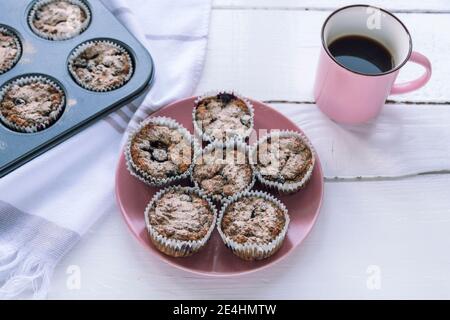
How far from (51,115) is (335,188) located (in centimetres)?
63

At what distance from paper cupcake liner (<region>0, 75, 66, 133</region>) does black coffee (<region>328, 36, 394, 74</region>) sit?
600mm

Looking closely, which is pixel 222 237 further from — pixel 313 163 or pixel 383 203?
pixel 383 203

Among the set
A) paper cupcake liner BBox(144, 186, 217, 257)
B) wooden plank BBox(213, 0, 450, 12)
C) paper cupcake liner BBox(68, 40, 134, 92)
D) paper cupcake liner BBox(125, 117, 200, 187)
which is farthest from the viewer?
wooden plank BBox(213, 0, 450, 12)

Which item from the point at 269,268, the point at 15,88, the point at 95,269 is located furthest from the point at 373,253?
the point at 15,88

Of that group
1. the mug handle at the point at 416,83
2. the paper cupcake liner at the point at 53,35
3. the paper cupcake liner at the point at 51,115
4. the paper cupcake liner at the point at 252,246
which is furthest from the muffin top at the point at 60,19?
the mug handle at the point at 416,83

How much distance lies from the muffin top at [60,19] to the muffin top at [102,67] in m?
0.07

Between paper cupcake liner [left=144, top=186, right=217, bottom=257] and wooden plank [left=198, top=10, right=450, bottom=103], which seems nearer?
paper cupcake liner [left=144, top=186, right=217, bottom=257]

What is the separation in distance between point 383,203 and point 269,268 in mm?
290

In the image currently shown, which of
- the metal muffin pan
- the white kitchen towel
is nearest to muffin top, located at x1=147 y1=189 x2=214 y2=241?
the white kitchen towel

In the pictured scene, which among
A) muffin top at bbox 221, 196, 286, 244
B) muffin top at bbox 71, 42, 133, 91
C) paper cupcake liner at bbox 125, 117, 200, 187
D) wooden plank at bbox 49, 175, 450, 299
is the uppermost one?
muffin top at bbox 71, 42, 133, 91

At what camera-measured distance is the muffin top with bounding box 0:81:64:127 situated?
1360mm

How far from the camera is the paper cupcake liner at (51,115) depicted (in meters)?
1.35

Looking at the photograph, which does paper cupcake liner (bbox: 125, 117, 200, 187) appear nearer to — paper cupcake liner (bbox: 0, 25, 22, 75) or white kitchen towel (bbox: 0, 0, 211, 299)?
white kitchen towel (bbox: 0, 0, 211, 299)

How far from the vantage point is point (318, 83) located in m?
1.43
